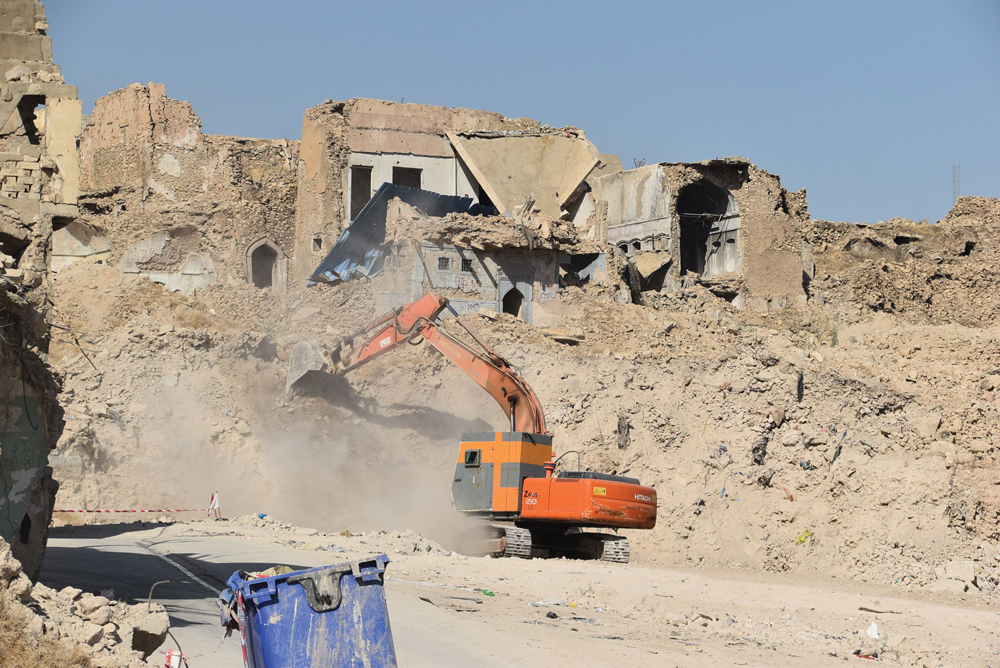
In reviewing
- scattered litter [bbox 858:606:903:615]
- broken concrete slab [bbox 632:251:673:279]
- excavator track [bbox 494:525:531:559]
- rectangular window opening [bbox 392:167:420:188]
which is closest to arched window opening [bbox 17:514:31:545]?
excavator track [bbox 494:525:531:559]

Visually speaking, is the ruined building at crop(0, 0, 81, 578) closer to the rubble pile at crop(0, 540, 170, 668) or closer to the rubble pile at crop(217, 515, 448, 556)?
the rubble pile at crop(0, 540, 170, 668)

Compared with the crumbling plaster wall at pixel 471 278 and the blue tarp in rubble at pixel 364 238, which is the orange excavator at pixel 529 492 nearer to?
the crumbling plaster wall at pixel 471 278

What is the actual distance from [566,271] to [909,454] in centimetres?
1472

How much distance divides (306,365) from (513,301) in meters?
8.83

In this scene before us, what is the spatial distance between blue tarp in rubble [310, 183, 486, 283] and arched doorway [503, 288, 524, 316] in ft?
12.6

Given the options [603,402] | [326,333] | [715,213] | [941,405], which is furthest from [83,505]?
[715,213]

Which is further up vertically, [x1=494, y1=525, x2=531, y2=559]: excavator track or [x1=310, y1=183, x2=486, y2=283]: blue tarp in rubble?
[x1=310, y1=183, x2=486, y2=283]: blue tarp in rubble

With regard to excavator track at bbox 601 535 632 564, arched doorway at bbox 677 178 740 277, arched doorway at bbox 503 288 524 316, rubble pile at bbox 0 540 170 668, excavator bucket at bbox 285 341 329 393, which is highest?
arched doorway at bbox 677 178 740 277

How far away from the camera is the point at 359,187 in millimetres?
36594

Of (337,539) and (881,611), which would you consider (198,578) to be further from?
(881,611)

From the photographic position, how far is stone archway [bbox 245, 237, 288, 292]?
113 ft

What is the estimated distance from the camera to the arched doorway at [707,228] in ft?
126

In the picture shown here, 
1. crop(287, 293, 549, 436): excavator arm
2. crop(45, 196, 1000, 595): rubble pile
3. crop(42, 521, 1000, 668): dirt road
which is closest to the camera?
crop(42, 521, 1000, 668): dirt road

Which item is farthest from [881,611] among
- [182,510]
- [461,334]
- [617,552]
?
[461,334]
